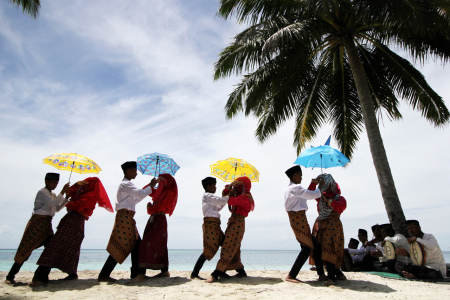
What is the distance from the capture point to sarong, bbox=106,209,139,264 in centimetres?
471

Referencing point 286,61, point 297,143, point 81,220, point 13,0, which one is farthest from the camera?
point 297,143

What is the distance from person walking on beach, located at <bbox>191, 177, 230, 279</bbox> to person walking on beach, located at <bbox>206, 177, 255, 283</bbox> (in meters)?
0.18

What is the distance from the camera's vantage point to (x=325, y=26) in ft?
26.9

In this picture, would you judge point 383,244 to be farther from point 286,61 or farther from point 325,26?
point 325,26

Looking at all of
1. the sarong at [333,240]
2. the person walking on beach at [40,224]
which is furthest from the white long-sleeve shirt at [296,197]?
the person walking on beach at [40,224]

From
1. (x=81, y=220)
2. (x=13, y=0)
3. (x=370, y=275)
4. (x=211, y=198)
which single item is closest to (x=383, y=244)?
(x=370, y=275)

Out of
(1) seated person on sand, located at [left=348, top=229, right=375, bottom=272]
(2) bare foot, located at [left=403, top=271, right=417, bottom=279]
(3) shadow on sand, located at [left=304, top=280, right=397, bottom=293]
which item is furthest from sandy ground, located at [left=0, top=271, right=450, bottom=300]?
(1) seated person on sand, located at [left=348, top=229, right=375, bottom=272]

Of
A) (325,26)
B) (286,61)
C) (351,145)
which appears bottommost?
(351,145)

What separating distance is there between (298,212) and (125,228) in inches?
102

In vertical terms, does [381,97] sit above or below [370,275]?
above

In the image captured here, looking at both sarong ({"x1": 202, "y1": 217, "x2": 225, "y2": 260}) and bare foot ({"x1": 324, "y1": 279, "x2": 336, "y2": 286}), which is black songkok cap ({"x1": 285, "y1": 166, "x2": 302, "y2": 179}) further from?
bare foot ({"x1": 324, "y1": 279, "x2": 336, "y2": 286})

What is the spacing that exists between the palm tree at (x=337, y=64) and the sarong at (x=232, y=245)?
12.1 feet

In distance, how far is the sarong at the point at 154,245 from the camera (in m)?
4.72

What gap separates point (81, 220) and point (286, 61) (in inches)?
229
